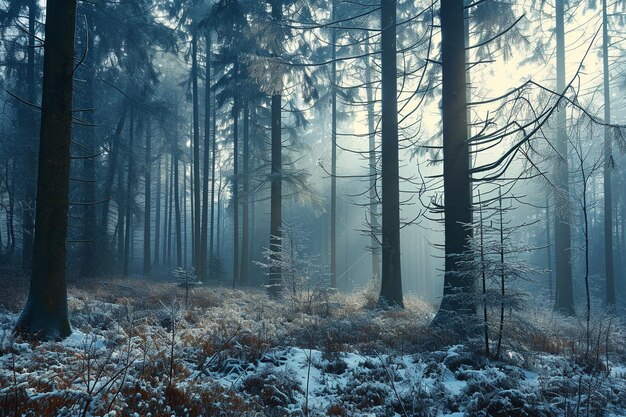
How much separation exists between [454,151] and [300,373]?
4.90 m

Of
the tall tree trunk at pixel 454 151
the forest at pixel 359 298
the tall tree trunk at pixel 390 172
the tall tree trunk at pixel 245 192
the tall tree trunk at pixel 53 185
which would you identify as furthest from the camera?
the tall tree trunk at pixel 245 192

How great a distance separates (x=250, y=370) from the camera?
4.68 metres

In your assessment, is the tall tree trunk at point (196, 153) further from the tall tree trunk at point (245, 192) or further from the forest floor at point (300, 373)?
the forest floor at point (300, 373)

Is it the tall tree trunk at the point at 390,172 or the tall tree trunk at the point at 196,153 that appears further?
the tall tree trunk at the point at 196,153

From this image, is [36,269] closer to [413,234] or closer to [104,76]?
[104,76]

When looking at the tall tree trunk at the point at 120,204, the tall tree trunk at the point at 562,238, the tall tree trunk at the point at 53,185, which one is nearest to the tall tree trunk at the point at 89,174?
the tall tree trunk at the point at 120,204

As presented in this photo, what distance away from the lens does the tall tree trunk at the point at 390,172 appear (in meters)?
9.91

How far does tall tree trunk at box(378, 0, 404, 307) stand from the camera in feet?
32.5

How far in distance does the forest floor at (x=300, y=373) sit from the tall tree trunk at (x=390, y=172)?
311 centimetres

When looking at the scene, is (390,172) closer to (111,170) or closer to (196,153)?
(196,153)

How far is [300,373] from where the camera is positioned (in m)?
4.72

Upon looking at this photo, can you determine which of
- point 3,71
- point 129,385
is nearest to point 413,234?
point 3,71

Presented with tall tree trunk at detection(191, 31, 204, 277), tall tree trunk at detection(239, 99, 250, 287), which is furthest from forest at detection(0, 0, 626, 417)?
tall tree trunk at detection(239, 99, 250, 287)

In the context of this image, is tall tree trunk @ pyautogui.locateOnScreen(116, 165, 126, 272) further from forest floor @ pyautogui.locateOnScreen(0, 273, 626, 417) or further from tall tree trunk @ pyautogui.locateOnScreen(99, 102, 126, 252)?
forest floor @ pyautogui.locateOnScreen(0, 273, 626, 417)
